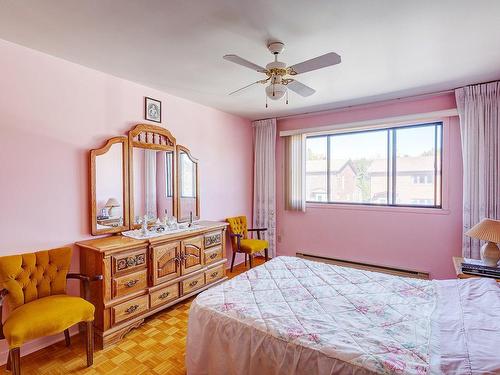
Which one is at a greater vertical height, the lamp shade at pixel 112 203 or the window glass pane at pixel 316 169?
the window glass pane at pixel 316 169

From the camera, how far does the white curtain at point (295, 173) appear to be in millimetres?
4488

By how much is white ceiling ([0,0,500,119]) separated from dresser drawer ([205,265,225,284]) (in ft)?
7.56

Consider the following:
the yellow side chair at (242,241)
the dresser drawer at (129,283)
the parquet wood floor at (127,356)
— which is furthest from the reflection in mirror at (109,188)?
the yellow side chair at (242,241)

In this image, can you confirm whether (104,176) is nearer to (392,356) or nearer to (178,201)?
(178,201)

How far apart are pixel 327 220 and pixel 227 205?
1654mm

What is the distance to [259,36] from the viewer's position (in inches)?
81.5

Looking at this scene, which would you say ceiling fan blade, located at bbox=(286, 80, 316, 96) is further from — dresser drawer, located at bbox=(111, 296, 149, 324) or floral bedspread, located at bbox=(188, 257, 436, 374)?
dresser drawer, located at bbox=(111, 296, 149, 324)

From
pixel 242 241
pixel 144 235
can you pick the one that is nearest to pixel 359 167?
pixel 242 241

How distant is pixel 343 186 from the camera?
14.2 feet

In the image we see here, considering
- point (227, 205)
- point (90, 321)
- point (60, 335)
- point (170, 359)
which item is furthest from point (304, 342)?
point (227, 205)

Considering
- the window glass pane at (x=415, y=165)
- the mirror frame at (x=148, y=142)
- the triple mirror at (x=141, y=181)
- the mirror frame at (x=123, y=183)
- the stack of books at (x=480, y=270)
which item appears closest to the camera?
the stack of books at (x=480, y=270)

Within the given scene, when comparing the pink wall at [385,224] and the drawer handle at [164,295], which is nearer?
the drawer handle at [164,295]

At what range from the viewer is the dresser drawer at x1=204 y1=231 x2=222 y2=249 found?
3355 mm

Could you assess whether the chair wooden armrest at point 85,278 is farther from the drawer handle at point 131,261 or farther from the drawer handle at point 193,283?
the drawer handle at point 193,283
